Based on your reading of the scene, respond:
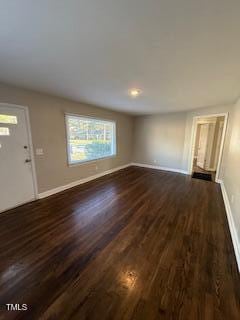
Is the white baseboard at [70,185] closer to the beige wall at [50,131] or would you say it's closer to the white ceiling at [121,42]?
the beige wall at [50,131]

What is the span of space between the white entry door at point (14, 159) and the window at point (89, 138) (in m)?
1.12

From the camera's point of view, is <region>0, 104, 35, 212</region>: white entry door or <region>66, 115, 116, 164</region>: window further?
<region>66, 115, 116, 164</region>: window

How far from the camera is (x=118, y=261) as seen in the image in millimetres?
1794

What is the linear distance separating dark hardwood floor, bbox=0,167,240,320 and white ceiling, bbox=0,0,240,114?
2.45 metres

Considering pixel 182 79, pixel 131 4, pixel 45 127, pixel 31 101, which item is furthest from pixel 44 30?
pixel 45 127

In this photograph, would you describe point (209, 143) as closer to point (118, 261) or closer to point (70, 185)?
point (70, 185)

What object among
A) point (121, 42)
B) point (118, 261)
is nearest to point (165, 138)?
point (121, 42)

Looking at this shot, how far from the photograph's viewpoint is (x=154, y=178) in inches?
204

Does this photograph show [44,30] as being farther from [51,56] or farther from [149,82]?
[149,82]

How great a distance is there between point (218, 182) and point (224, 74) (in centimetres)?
367

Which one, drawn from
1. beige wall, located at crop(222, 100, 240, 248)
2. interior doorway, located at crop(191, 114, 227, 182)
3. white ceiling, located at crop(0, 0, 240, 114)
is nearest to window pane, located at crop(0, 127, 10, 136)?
white ceiling, located at crop(0, 0, 240, 114)

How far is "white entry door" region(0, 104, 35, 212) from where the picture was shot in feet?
9.18

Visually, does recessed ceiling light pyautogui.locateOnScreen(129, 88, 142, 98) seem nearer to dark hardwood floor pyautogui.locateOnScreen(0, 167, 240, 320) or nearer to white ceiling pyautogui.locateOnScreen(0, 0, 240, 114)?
white ceiling pyautogui.locateOnScreen(0, 0, 240, 114)

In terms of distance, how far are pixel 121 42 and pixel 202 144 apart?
21.5ft
